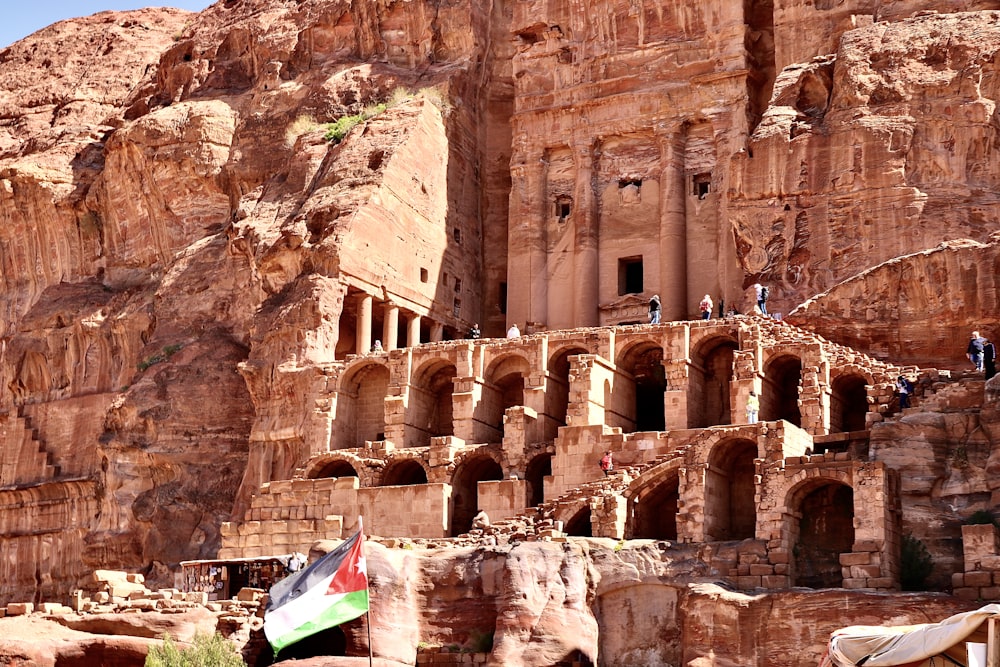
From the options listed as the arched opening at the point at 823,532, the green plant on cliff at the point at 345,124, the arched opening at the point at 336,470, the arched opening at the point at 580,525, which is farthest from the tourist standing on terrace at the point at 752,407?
the green plant on cliff at the point at 345,124

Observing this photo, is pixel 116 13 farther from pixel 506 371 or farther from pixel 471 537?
pixel 471 537

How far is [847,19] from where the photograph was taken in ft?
190

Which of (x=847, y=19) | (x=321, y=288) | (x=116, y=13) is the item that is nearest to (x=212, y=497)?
(x=321, y=288)

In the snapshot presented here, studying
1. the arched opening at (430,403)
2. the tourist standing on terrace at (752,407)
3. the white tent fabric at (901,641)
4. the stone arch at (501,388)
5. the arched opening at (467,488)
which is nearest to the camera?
the white tent fabric at (901,641)

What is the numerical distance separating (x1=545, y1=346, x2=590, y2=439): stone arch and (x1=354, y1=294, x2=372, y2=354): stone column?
7.21m

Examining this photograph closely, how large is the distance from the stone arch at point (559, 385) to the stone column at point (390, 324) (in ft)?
23.3

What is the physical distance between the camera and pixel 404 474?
2112 inches

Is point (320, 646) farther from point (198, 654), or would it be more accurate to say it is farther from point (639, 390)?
point (639, 390)

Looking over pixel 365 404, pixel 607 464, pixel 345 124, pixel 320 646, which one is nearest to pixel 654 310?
pixel 607 464

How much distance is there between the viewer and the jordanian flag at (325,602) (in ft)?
122

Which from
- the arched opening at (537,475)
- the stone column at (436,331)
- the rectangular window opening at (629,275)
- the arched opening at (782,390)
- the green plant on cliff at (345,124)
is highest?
the green plant on cliff at (345,124)

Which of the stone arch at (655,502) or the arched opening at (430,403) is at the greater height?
the arched opening at (430,403)

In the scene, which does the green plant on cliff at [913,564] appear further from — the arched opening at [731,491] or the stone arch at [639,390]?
the stone arch at [639,390]

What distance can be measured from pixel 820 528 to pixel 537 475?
422 inches
